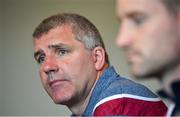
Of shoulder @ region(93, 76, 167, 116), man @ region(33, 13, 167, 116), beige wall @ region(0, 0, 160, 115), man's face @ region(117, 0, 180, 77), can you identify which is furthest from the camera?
beige wall @ region(0, 0, 160, 115)


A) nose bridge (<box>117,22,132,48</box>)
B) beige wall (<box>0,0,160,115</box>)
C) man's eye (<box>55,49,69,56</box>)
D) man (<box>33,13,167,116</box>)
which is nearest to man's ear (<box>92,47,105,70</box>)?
man (<box>33,13,167,116</box>)

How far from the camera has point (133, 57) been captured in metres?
0.70

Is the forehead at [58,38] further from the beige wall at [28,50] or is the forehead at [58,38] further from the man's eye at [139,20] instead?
the beige wall at [28,50]

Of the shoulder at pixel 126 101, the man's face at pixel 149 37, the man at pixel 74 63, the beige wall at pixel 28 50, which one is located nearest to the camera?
the man's face at pixel 149 37

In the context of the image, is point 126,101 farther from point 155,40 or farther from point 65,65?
point 155,40

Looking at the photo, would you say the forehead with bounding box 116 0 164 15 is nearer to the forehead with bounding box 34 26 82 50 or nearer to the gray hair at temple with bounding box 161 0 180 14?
the gray hair at temple with bounding box 161 0 180 14

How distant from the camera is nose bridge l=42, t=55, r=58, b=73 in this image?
1.22 metres

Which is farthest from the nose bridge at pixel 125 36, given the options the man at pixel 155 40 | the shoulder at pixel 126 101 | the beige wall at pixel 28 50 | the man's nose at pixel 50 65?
the beige wall at pixel 28 50

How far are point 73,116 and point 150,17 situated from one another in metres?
0.76

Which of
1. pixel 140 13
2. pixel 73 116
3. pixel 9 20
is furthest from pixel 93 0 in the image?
pixel 140 13

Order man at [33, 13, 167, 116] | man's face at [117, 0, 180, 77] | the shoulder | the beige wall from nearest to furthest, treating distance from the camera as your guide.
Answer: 1. man's face at [117, 0, 180, 77]
2. the shoulder
3. man at [33, 13, 167, 116]
4. the beige wall

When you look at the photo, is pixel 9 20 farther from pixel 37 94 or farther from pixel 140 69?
pixel 140 69

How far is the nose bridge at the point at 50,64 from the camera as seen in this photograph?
122 cm

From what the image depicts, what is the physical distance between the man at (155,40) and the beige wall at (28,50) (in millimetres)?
1454
